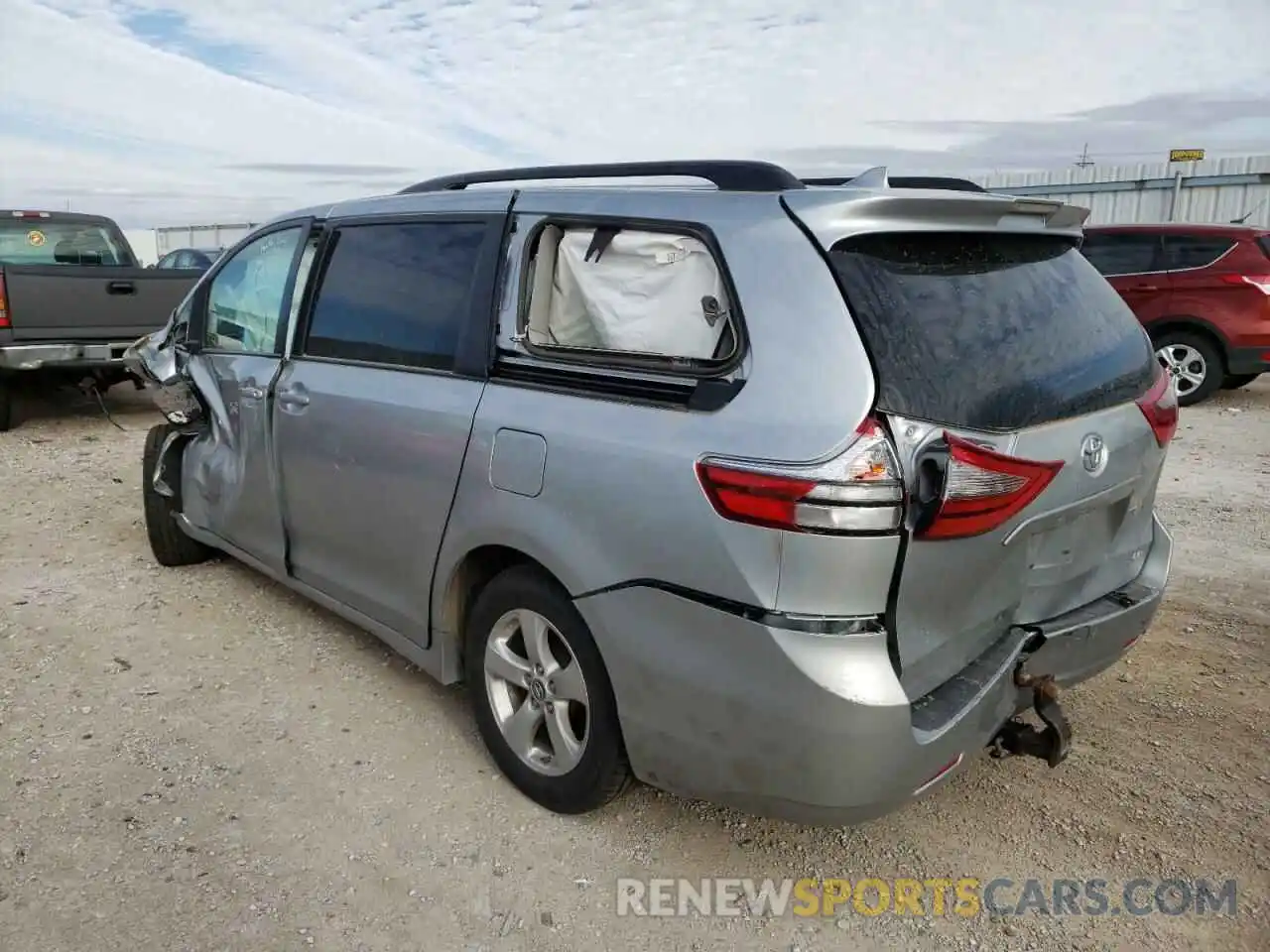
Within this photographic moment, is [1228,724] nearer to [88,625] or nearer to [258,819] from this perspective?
[258,819]

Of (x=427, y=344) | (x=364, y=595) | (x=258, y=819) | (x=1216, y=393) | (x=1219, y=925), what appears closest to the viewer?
(x=1219, y=925)

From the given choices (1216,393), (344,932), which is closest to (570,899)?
(344,932)

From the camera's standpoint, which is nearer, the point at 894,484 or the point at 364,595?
the point at 894,484

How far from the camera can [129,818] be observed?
281cm

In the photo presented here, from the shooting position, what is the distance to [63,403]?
995 centimetres

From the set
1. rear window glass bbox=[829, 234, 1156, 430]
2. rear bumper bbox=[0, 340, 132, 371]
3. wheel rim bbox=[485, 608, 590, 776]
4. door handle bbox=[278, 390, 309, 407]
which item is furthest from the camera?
rear bumper bbox=[0, 340, 132, 371]

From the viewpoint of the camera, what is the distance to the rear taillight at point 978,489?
2.08 meters

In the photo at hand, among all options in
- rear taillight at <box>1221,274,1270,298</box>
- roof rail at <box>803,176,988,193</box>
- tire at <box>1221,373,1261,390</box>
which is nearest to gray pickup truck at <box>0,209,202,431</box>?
roof rail at <box>803,176,988,193</box>

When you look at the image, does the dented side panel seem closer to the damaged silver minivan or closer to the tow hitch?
the damaged silver minivan

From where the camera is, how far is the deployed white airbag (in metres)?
2.39

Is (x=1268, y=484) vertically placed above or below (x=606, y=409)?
below

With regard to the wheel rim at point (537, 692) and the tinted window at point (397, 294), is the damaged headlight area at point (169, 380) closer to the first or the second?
the tinted window at point (397, 294)

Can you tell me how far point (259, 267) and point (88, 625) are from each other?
69.3 inches

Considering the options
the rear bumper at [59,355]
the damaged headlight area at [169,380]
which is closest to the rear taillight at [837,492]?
the damaged headlight area at [169,380]
